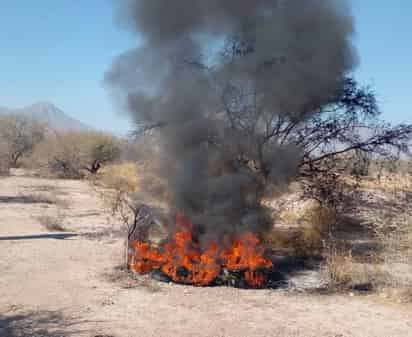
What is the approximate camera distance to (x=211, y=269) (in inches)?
327

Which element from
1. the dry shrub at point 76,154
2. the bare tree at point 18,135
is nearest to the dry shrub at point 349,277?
the dry shrub at point 76,154

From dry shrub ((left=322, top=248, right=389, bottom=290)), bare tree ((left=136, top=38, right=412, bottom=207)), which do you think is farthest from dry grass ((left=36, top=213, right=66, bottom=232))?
dry shrub ((left=322, top=248, right=389, bottom=290))

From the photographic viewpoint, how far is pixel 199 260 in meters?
8.58

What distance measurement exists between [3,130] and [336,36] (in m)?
36.0

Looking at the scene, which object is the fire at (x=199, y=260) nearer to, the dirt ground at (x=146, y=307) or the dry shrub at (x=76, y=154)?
the dirt ground at (x=146, y=307)

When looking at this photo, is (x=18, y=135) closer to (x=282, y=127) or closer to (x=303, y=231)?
(x=303, y=231)

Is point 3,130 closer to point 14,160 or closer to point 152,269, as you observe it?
point 14,160

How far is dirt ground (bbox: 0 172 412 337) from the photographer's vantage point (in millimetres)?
5988

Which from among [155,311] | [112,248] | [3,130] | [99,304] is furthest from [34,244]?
[3,130]

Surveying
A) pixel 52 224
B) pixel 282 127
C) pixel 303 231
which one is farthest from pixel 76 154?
pixel 282 127

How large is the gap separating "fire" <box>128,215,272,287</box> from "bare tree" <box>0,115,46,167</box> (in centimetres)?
3204

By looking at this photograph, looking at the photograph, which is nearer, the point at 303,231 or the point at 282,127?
the point at 282,127

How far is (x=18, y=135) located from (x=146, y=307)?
36863mm

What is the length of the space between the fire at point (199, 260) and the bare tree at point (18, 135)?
1261 inches
